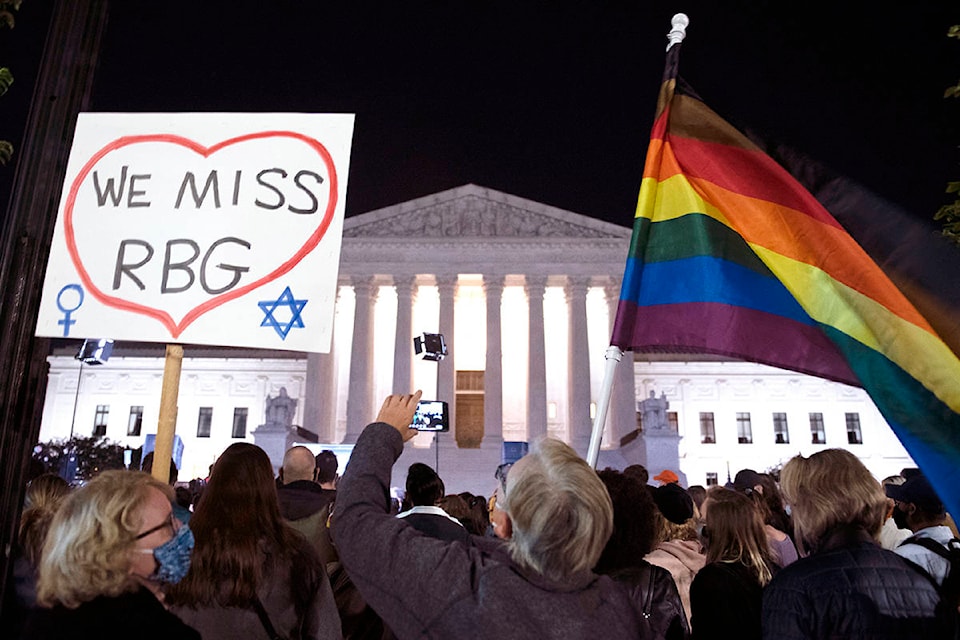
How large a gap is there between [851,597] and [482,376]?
44.3 m

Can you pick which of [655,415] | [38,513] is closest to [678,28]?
[38,513]

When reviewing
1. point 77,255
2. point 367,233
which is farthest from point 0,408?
point 367,233

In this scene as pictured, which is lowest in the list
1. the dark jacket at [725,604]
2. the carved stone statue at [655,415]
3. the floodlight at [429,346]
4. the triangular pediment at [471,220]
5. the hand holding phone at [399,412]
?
the dark jacket at [725,604]

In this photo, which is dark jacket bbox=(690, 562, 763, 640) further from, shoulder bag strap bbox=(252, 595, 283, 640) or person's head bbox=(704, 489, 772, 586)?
shoulder bag strap bbox=(252, 595, 283, 640)

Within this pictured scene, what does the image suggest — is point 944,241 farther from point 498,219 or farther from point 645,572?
point 498,219

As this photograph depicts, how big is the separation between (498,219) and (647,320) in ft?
131

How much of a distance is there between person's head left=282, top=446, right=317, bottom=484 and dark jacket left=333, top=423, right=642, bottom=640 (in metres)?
3.30

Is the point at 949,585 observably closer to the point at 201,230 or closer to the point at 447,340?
the point at 201,230

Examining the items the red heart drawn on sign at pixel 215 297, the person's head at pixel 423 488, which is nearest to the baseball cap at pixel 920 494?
the person's head at pixel 423 488

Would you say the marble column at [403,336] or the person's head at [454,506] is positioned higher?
the marble column at [403,336]

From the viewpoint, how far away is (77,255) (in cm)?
398

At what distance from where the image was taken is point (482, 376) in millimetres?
47250

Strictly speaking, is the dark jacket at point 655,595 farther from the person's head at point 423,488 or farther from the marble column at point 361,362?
the marble column at point 361,362

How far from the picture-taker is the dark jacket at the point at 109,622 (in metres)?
2.31
